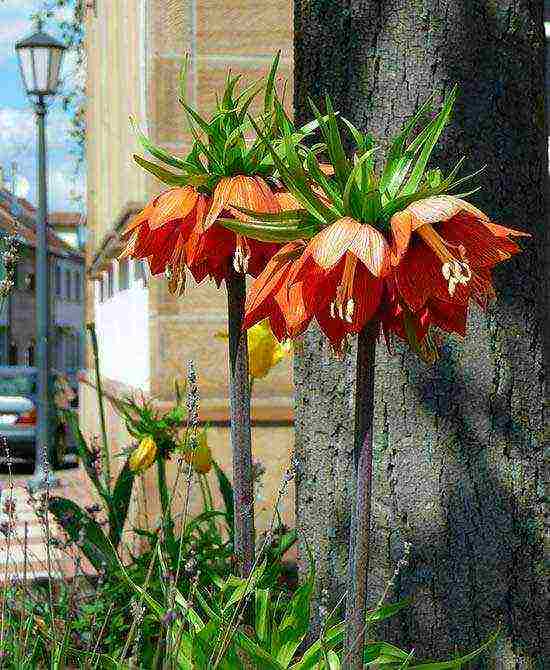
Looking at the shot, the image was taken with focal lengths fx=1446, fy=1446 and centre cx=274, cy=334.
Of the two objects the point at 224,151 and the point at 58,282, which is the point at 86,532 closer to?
the point at 224,151

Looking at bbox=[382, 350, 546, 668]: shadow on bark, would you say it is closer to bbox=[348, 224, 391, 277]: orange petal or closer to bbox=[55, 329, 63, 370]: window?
bbox=[348, 224, 391, 277]: orange petal

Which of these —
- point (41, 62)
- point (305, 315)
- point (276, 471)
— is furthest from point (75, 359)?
point (305, 315)

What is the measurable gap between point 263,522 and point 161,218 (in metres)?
4.28

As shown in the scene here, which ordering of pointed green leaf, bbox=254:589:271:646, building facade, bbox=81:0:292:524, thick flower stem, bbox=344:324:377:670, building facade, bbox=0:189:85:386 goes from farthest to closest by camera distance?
building facade, bbox=0:189:85:386 → building facade, bbox=81:0:292:524 → pointed green leaf, bbox=254:589:271:646 → thick flower stem, bbox=344:324:377:670

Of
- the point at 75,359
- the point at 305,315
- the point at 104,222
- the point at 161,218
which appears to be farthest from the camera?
the point at 75,359

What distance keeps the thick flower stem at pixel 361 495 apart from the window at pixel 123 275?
23.8 feet

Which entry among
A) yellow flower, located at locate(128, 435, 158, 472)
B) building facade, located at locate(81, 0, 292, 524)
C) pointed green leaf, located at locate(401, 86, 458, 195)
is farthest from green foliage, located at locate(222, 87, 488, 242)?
building facade, located at locate(81, 0, 292, 524)

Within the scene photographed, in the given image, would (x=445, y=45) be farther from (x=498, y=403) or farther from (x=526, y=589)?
(x=526, y=589)

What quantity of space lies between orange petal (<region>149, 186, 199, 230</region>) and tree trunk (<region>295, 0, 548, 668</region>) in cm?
82

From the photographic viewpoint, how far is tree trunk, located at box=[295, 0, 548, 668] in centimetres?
308

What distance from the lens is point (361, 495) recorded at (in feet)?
6.79

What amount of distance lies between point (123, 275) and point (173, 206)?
7.44 meters

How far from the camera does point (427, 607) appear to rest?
3.08 metres

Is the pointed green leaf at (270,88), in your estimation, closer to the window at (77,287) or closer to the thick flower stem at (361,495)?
the thick flower stem at (361,495)
